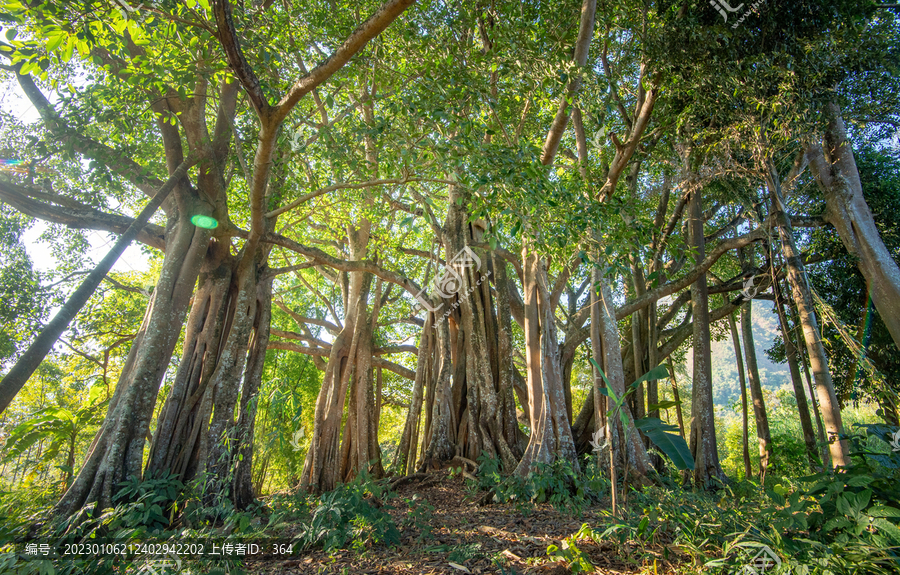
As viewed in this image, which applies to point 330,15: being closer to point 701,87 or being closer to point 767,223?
point 701,87

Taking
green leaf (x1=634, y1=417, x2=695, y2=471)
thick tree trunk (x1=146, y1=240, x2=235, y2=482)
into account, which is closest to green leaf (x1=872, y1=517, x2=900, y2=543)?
green leaf (x1=634, y1=417, x2=695, y2=471)

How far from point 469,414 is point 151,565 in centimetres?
430

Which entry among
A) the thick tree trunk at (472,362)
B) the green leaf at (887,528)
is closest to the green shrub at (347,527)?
the green leaf at (887,528)

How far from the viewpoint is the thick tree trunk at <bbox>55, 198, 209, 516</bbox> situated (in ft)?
12.1

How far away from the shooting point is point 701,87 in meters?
5.27

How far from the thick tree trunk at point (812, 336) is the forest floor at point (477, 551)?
239cm

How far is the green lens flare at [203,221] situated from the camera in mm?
4867

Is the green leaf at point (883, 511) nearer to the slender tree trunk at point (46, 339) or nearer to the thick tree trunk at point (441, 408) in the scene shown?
the slender tree trunk at point (46, 339)

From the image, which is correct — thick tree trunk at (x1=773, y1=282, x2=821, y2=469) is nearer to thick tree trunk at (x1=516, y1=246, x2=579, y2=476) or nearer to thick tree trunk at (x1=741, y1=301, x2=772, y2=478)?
thick tree trunk at (x1=741, y1=301, x2=772, y2=478)

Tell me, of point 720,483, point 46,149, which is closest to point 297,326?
point 46,149

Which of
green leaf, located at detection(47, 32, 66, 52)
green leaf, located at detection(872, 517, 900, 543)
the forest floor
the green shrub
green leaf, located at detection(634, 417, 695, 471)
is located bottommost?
the forest floor

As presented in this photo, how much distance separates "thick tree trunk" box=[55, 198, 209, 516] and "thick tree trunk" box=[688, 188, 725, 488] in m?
6.30

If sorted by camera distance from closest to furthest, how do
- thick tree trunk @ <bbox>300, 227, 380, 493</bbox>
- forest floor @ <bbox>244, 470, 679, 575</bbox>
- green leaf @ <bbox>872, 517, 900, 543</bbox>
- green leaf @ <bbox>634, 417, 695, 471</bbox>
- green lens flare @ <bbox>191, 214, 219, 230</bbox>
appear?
green leaf @ <bbox>872, 517, 900, 543</bbox>
forest floor @ <bbox>244, 470, 679, 575</bbox>
green leaf @ <bbox>634, 417, 695, 471</bbox>
green lens flare @ <bbox>191, 214, 219, 230</bbox>
thick tree trunk @ <bbox>300, 227, 380, 493</bbox>

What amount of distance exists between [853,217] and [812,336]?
8.70 ft
